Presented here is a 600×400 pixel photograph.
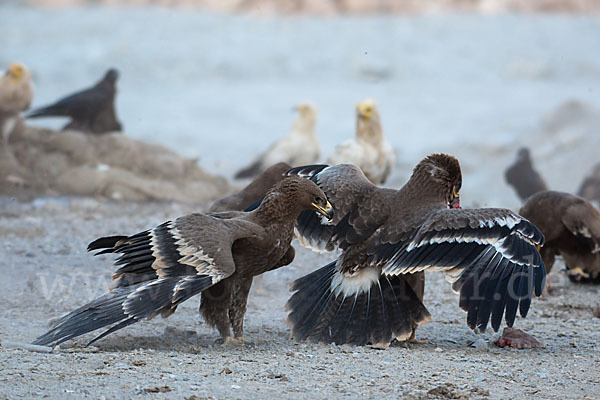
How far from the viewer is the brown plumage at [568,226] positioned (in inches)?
292

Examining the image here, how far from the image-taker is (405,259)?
5523 mm

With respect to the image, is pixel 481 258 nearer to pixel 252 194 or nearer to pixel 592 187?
pixel 252 194

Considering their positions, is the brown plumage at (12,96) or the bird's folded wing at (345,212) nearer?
the bird's folded wing at (345,212)

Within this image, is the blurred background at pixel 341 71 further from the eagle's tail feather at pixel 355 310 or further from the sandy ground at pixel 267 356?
the eagle's tail feather at pixel 355 310

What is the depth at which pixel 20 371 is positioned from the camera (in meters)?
4.66

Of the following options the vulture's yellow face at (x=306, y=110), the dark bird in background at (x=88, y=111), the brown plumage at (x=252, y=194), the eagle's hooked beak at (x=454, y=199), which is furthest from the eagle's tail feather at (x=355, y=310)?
the vulture's yellow face at (x=306, y=110)

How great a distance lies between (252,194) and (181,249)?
193 centimetres

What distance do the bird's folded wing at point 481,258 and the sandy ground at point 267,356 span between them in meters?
0.37

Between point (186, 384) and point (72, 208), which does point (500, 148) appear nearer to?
point (72, 208)

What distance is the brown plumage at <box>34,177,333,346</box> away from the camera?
16.6 ft

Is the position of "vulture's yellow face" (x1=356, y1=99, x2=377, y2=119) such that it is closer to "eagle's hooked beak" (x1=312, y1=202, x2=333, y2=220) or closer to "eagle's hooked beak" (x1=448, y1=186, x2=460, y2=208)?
"eagle's hooked beak" (x1=448, y1=186, x2=460, y2=208)

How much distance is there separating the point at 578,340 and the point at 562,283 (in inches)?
79.4

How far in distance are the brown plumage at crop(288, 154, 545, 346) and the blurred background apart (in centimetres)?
635

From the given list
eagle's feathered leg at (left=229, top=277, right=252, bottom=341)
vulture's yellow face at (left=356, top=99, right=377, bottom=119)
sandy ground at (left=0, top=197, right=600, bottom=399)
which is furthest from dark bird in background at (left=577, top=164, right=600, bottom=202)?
eagle's feathered leg at (left=229, top=277, right=252, bottom=341)
